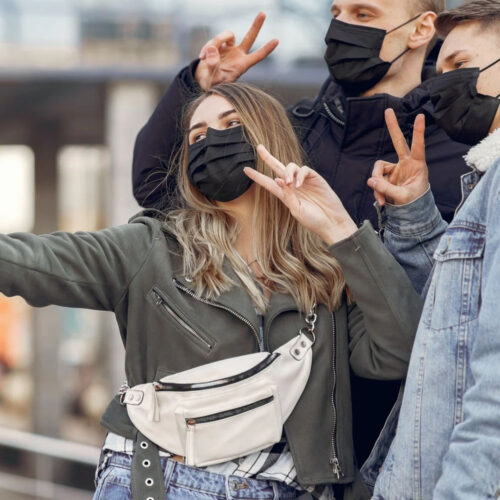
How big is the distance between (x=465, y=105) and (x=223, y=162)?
2.19 ft

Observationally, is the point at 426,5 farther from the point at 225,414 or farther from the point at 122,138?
the point at 122,138

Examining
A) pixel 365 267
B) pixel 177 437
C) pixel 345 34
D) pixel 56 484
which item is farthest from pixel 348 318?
pixel 56 484

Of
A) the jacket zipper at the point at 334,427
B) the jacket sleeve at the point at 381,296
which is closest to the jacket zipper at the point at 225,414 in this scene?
the jacket zipper at the point at 334,427

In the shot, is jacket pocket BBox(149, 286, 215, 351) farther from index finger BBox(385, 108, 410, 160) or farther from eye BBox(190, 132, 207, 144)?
index finger BBox(385, 108, 410, 160)

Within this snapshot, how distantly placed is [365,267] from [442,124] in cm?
46

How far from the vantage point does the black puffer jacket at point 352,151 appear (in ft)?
9.14

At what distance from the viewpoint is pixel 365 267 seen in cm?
237

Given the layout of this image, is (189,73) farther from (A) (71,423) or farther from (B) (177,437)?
(A) (71,423)

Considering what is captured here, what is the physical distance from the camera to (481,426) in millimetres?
1865

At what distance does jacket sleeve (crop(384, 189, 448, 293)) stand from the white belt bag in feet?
1.66

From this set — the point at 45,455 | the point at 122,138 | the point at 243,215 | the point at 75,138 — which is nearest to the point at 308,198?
the point at 243,215

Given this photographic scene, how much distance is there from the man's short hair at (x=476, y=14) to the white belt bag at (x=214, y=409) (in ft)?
3.34

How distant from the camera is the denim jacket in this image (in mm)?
1864

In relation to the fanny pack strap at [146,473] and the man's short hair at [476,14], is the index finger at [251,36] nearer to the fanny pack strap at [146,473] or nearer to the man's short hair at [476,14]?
the man's short hair at [476,14]
